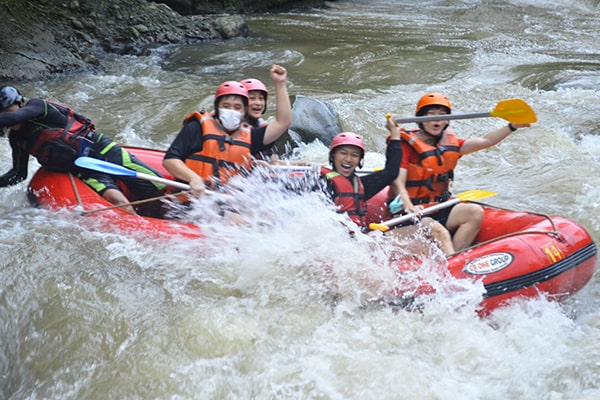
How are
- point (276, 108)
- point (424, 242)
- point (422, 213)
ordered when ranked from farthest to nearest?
point (276, 108), point (422, 213), point (424, 242)

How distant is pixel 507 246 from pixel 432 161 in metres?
0.85

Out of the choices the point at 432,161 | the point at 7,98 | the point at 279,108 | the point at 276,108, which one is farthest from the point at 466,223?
the point at 7,98

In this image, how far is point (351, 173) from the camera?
4316 mm

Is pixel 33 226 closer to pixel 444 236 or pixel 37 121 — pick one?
pixel 37 121

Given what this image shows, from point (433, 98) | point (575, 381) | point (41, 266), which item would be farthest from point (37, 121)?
point (575, 381)

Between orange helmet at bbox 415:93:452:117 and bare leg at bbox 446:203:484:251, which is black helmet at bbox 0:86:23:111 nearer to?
orange helmet at bbox 415:93:452:117

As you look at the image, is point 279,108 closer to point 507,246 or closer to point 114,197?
point 114,197

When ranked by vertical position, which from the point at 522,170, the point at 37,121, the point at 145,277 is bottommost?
the point at 522,170

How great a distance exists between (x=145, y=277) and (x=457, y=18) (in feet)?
49.7

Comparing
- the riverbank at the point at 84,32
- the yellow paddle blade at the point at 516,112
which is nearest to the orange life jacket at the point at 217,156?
the yellow paddle blade at the point at 516,112

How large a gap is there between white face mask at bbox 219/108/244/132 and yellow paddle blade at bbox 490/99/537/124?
1.77m

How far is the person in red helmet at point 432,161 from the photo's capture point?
4312 mm

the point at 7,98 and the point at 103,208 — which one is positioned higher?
the point at 7,98

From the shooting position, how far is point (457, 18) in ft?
56.1
